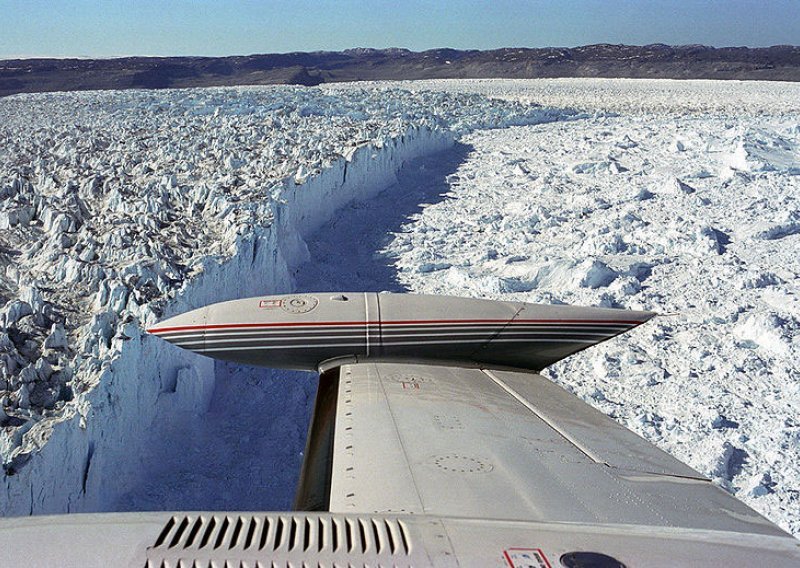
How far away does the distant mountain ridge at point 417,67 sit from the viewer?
47906 mm

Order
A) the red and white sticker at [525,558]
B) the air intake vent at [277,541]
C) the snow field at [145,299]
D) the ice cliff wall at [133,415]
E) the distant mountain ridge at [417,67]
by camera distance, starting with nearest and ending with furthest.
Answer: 1. the air intake vent at [277,541]
2. the red and white sticker at [525,558]
3. the ice cliff wall at [133,415]
4. the snow field at [145,299]
5. the distant mountain ridge at [417,67]

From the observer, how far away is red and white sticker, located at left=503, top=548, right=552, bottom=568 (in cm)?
274

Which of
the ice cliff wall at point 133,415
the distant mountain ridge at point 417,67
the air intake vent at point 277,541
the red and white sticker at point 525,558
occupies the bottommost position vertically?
the ice cliff wall at point 133,415

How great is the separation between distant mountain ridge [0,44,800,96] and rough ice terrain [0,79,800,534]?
25922 millimetres

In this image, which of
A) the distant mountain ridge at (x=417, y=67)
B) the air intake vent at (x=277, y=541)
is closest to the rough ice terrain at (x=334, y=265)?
the air intake vent at (x=277, y=541)

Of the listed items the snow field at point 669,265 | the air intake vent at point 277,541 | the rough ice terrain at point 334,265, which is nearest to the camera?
the air intake vent at point 277,541

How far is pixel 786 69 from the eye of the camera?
51.1 meters

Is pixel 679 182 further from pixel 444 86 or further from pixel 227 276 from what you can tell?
pixel 444 86

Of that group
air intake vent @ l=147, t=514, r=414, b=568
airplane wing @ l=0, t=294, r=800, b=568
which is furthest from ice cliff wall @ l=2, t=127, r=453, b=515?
air intake vent @ l=147, t=514, r=414, b=568

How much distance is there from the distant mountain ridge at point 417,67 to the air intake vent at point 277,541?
44.4 meters

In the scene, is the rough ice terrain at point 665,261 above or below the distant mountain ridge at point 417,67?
below

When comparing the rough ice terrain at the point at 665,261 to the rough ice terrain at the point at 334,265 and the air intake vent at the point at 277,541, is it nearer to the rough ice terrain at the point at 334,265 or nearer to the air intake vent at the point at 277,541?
the rough ice terrain at the point at 334,265

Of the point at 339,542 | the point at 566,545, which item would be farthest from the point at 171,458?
the point at 566,545

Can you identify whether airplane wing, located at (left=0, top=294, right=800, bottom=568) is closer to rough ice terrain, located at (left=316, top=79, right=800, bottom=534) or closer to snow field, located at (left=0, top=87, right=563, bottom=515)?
snow field, located at (left=0, top=87, right=563, bottom=515)
